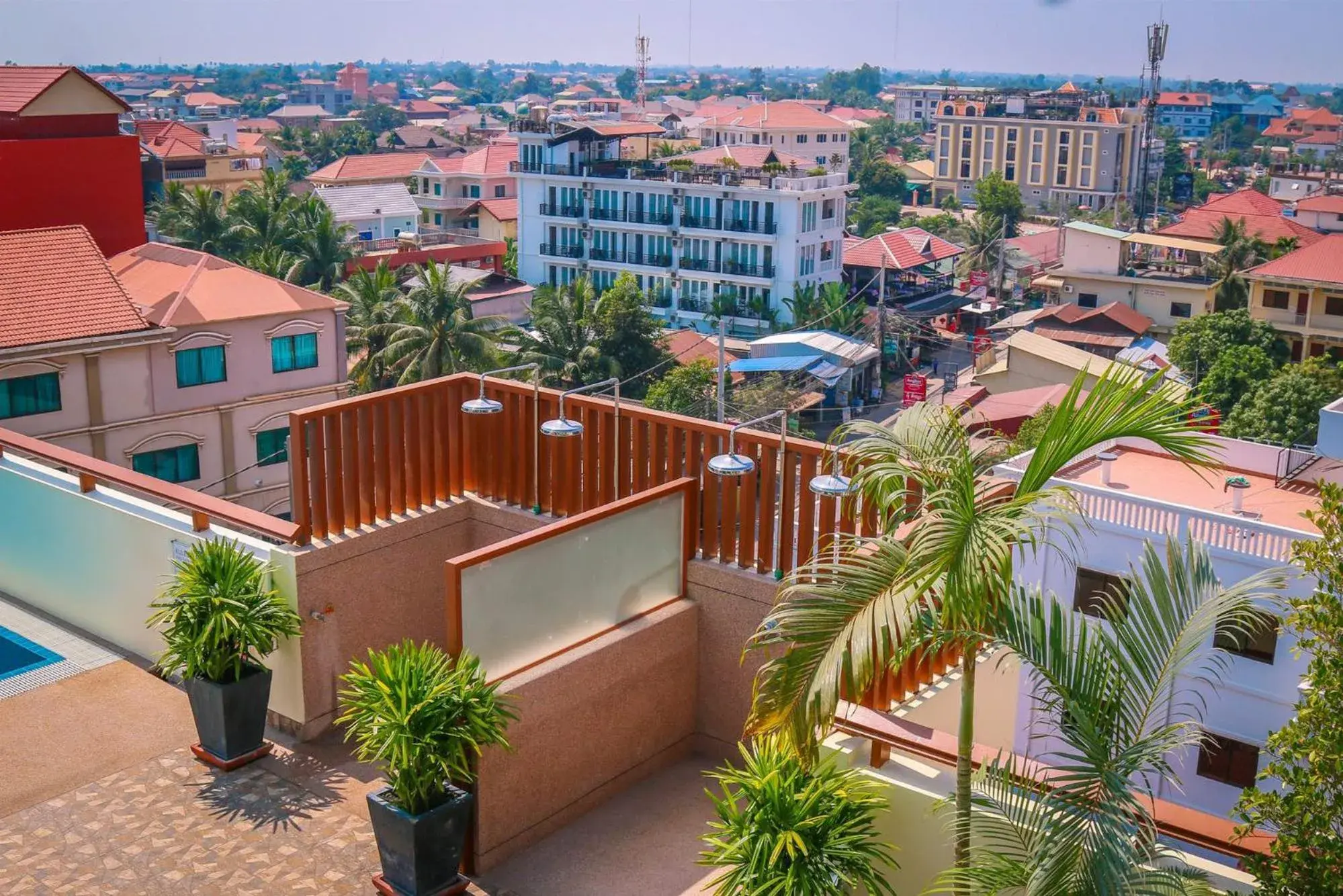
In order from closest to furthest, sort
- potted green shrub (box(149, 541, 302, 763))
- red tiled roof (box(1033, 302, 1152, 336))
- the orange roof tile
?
potted green shrub (box(149, 541, 302, 763))
the orange roof tile
red tiled roof (box(1033, 302, 1152, 336))

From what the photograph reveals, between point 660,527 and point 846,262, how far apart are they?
63744 mm

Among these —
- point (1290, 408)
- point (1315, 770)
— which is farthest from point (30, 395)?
point (1290, 408)

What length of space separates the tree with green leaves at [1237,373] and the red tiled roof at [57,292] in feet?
122

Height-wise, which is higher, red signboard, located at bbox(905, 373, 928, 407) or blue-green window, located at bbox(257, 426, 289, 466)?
blue-green window, located at bbox(257, 426, 289, 466)

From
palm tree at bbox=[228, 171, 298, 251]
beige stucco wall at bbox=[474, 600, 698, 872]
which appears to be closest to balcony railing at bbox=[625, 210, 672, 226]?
palm tree at bbox=[228, 171, 298, 251]

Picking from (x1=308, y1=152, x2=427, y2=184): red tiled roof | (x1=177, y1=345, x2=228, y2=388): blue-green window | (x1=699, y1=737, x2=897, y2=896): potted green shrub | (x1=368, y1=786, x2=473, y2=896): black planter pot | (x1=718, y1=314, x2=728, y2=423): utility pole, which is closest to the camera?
(x1=699, y1=737, x2=897, y2=896): potted green shrub

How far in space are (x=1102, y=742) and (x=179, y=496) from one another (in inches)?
257

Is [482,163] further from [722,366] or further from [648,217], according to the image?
[722,366]

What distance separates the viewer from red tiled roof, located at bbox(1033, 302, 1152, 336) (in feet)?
186

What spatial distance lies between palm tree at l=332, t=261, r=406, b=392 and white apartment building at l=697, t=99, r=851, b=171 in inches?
3031

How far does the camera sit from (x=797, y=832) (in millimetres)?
5809

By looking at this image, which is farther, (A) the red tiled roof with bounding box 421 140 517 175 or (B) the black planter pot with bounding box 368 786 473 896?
(A) the red tiled roof with bounding box 421 140 517 175

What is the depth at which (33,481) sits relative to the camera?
10.3 metres

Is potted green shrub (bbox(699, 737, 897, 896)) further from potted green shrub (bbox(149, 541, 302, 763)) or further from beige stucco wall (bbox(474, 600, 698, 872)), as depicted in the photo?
potted green shrub (bbox(149, 541, 302, 763))
